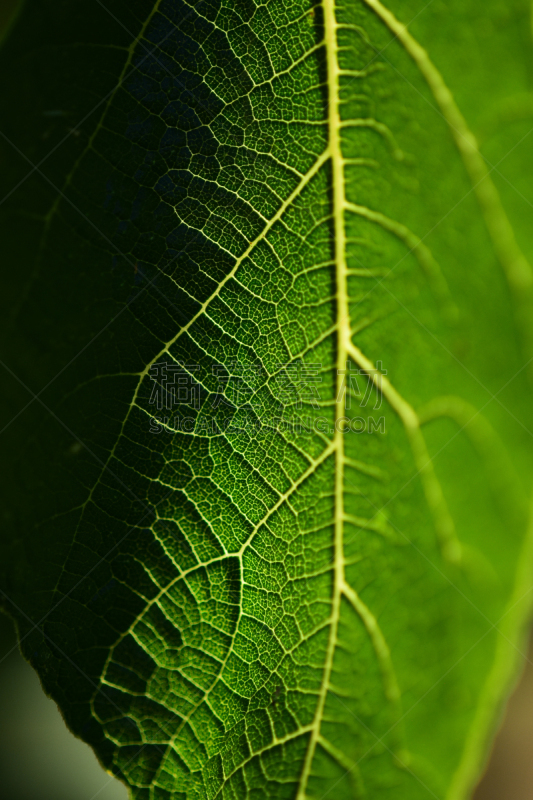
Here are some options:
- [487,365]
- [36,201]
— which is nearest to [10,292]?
[36,201]

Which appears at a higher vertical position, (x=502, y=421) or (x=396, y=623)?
(x=502, y=421)

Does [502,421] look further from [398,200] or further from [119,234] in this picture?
[119,234]

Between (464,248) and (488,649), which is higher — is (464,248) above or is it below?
above

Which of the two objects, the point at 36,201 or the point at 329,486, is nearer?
the point at 36,201

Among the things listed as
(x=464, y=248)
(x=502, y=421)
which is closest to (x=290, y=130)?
(x=464, y=248)

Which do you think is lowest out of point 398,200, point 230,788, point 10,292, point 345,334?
point 230,788

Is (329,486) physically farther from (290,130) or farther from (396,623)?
(290,130)
